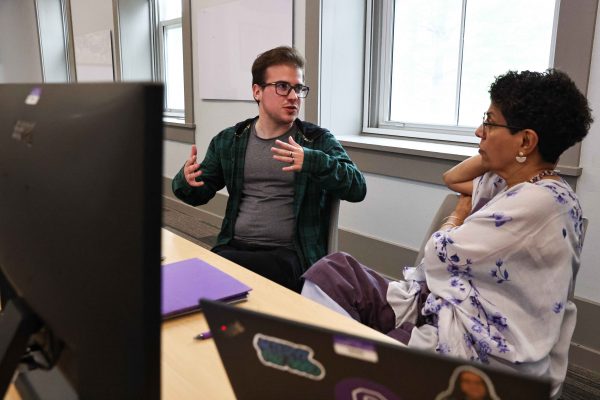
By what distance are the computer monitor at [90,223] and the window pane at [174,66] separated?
4.59 meters

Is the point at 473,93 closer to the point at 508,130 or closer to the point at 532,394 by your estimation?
the point at 508,130

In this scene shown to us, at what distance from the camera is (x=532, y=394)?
0.37 meters

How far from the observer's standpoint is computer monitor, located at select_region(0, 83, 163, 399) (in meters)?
0.40

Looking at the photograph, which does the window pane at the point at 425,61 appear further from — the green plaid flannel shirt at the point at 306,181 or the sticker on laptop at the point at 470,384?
the sticker on laptop at the point at 470,384

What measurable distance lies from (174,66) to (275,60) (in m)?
3.45

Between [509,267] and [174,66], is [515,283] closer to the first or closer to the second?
[509,267]

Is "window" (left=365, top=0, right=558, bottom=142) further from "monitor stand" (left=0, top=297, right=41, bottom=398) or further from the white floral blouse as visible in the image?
"monitor stand" (left=0, top=297, right=41, bottom=398)

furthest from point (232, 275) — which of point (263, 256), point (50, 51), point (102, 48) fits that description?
point (50, 51)

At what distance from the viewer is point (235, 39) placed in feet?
12.0

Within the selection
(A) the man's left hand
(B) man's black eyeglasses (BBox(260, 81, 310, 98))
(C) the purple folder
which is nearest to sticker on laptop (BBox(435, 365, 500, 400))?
(C) the purple folder

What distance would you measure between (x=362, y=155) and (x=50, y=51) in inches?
223

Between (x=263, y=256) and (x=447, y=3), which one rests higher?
(x=447, y=3)

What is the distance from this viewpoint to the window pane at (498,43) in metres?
2.28

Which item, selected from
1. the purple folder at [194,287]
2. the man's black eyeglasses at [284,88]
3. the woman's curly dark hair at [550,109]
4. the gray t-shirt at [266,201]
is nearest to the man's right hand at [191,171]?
the gray t-shirt at [266,201]
